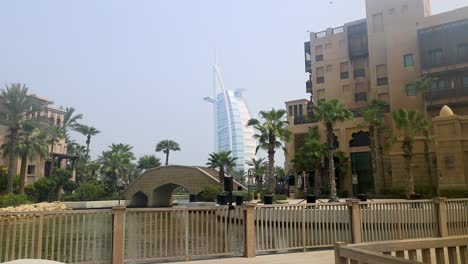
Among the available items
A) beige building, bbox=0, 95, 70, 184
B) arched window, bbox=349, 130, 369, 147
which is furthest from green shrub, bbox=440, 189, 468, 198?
beige building, bbox=0, 95, 70, 184

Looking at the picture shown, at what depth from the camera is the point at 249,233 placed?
9.37m

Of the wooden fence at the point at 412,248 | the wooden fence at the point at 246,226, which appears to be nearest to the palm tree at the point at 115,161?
the wooden fence at the point at 246,226

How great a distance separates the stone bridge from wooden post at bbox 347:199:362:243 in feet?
133

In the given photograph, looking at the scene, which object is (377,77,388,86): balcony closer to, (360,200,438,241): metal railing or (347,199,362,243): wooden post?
(360,200,438,241): metal railing

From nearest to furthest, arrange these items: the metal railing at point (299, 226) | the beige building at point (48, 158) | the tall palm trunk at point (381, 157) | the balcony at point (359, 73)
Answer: the metal railing at point (299, 226)
the tall palm trunk at point (381, 157)
the balcony at point (359, 73)
the beige building at point (48, 158)

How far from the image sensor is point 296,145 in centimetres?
5222

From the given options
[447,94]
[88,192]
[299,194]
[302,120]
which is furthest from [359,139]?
[88,192]

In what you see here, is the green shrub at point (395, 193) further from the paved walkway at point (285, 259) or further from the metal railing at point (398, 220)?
the paved walkway at point (285, 259)

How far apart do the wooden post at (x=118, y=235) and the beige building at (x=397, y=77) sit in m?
31.0

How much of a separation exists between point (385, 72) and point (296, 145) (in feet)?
47.1

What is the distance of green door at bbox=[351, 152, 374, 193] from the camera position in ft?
148

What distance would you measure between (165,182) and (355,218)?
5000 cm

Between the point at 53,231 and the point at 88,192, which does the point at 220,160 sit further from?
the point at 53,231

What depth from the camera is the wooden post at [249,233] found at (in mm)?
9328
